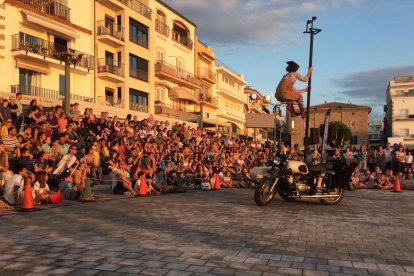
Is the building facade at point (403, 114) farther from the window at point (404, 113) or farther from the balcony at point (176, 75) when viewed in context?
the balcony at point (176, 75)

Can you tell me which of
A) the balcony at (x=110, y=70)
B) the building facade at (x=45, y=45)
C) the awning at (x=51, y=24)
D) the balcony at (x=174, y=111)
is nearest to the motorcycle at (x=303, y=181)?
the building facade at (x=45, y=45)

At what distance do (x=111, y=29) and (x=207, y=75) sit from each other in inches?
805

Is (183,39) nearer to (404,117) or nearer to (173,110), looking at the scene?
(173,110)

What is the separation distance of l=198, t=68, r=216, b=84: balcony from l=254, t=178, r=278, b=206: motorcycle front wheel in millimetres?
43539

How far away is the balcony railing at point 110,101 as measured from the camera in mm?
34112

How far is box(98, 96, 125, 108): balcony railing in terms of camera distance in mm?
34112

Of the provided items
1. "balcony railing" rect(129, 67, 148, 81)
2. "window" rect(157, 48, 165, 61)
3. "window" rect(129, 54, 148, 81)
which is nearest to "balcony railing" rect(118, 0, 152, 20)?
"window" rect(157, 48, 165, 61)

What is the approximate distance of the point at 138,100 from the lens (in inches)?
1571

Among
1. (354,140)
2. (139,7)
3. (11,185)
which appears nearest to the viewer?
(11,185)

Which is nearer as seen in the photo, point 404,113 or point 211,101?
point 211,101

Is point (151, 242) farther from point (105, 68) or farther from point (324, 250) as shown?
point (105, 68)

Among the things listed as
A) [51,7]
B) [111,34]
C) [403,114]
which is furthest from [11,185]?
[403,114]

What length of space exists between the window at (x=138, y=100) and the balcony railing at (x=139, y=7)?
7743 millimetres

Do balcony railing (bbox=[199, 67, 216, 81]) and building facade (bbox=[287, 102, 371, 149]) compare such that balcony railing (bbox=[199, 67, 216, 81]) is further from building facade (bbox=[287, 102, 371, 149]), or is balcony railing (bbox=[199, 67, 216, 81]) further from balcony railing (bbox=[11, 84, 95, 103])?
building facade (bbox=[287, 102, 371, 149])
